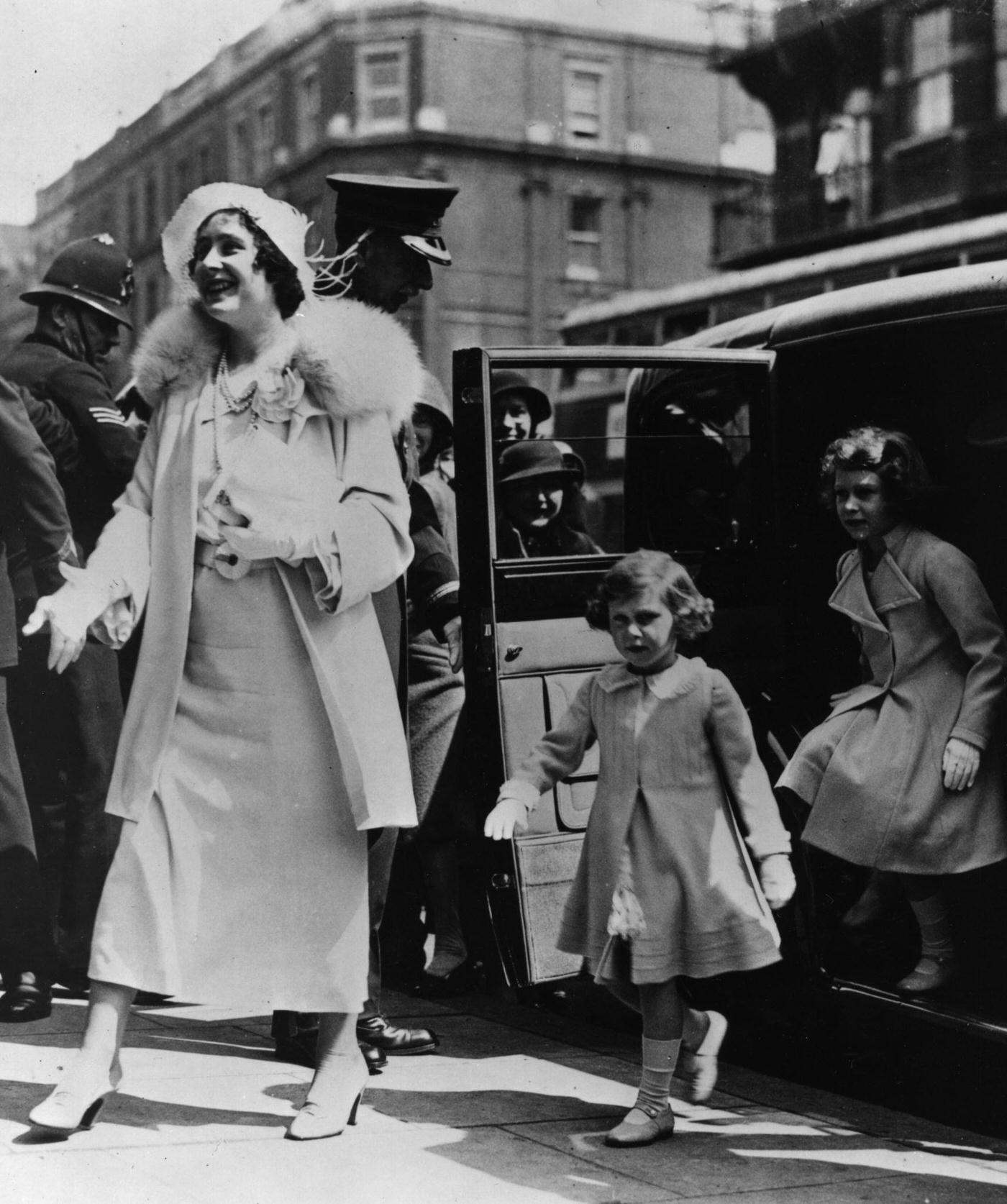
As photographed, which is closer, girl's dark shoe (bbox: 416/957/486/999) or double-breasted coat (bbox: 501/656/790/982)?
double-breasted coat (bbox: 501/656/790/982)

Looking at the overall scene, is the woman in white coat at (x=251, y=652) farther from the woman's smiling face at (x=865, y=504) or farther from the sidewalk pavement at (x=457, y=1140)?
the woman's smiling face at (x=865, y=504)

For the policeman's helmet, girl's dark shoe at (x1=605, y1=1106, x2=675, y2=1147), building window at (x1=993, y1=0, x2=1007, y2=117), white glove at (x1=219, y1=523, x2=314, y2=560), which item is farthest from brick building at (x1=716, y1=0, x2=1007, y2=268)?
girl's dark shoe at (x1=605, y1=1106, x2=675, y2=1147)

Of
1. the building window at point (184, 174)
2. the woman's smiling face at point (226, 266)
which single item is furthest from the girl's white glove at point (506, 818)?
the building window at point (184, 174)

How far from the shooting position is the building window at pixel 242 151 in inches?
221

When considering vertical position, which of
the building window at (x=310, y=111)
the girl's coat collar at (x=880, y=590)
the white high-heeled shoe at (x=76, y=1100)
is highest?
the building window at (x=310, y=111)

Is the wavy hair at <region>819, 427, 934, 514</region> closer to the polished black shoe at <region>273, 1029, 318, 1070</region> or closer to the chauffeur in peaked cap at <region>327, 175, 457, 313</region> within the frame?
the chauffeur in peaked cap at <region>327, 175, 457, 313</region>

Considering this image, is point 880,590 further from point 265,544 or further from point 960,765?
point 265,544

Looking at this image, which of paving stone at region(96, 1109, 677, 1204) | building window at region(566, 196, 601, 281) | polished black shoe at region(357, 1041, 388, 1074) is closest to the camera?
paving stone at region(96, 1109, 677, 1204)

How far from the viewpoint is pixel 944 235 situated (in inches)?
270

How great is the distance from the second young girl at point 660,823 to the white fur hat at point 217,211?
3.68ft

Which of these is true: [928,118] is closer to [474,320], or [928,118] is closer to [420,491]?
[474,320]

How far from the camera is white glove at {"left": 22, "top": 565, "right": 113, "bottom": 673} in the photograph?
364cm

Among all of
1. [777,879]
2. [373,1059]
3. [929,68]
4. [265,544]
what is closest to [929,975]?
[777,879]

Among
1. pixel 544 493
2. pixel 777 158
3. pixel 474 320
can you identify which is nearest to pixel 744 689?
pixel 544 493
